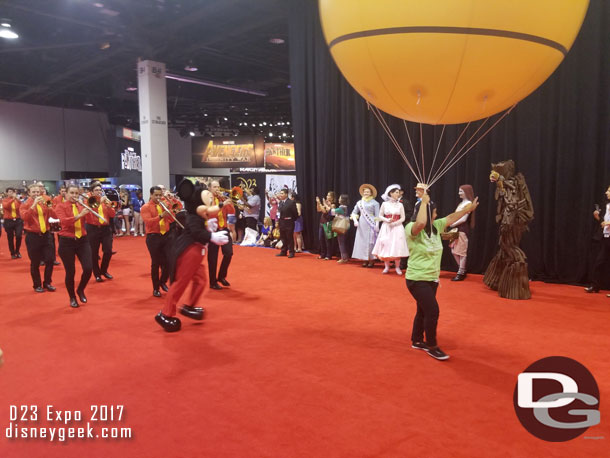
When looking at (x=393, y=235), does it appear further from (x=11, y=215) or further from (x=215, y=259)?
(x=11, y=215)

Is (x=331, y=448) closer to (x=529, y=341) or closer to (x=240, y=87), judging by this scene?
(x=529, y=341)

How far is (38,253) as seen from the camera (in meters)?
7.01

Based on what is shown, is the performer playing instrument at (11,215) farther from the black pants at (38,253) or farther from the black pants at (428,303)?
the black pants at (428,303)

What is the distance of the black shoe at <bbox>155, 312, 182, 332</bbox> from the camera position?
4.88 metres

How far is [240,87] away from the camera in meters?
19.7

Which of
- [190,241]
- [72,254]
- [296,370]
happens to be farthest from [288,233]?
[296,370]

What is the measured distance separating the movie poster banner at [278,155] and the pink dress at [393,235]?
700 inches

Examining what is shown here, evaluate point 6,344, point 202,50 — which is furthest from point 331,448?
point 202,50

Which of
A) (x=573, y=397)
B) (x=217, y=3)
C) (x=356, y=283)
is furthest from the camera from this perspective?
(x=217, y=3)

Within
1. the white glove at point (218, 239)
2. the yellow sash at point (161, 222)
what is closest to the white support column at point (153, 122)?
the yellow sash at point (161, 222)

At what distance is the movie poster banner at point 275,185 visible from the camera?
13.0 m

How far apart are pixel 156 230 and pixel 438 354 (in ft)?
13.0

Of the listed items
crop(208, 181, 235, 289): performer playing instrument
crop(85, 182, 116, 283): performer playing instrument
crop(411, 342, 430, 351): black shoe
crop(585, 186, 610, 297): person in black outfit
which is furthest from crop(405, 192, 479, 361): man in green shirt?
crop(85, 182, 116, 283): performer playing instrument

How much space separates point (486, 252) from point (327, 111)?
14.8 feet
